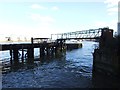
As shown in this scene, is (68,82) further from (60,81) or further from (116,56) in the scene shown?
(116,56)

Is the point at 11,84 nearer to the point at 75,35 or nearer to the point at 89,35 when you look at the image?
the point at 89,35

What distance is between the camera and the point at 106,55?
1369 inches

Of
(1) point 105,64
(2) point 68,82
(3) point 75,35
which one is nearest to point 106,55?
(1) point 105,64

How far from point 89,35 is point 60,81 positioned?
2969cm

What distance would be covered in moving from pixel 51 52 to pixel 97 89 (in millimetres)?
47474

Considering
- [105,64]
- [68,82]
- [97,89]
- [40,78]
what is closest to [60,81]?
[68,82]

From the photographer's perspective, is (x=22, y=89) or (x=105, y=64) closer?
(x=22, y=89)

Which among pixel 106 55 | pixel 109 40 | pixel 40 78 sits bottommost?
pixel 40 78

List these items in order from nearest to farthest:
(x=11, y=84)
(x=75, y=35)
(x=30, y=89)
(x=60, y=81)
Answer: (x=30, y=89), (x=11, y=84), (x=60, y=81), (x=75, y=35)

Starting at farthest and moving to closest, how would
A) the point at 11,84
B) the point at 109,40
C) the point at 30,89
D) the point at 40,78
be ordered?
the point at 109,40 < the point at 40,78 < the point at 11,84 < the point at 30,89

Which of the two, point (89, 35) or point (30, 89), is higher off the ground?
point (89, 35)

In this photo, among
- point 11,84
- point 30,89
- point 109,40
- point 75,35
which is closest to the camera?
point 30,89

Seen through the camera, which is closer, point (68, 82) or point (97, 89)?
point (97, 89)

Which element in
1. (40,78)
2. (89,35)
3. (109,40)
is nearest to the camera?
(40,78)
